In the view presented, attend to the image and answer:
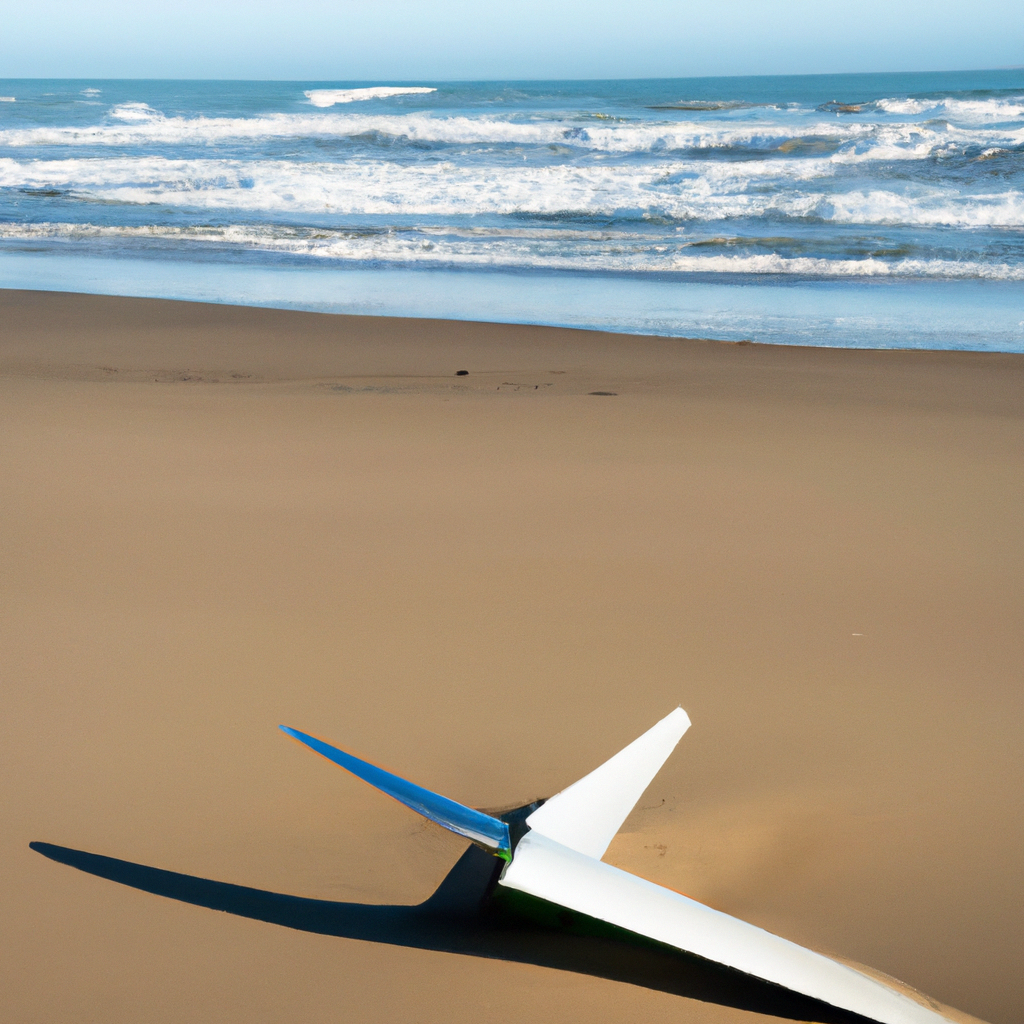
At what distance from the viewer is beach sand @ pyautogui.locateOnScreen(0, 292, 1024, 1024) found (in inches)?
68.1

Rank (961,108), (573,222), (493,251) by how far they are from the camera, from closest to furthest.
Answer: (493,251), (573,222), (961,108)

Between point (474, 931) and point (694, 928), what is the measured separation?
1.49 ft

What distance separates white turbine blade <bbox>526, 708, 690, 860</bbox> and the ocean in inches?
228

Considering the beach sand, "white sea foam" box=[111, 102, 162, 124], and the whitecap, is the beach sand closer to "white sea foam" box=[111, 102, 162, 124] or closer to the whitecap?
"white sea foam" box=[111, 102, 162, 124]

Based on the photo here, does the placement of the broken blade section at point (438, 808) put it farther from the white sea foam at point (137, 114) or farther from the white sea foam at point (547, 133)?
the white sea foam at point (137, 114)

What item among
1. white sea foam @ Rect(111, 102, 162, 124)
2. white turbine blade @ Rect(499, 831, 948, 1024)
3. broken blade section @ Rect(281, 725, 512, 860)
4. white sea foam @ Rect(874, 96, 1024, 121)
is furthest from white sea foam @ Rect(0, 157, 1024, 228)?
white turbine blade @ Rect(499, 831, 948, 1024)

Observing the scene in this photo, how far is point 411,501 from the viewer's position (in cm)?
373

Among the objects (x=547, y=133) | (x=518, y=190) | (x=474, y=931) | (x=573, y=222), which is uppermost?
(x=547, y=133)

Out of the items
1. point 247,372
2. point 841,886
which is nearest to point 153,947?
point 841,886

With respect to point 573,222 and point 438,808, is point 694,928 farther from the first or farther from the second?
point 573,222

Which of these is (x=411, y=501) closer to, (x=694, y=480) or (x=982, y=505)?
(x=694, y=480)

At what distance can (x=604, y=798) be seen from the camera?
6.10ft

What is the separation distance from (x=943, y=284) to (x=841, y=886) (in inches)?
358

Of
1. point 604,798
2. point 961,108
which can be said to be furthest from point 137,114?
point 604,798
